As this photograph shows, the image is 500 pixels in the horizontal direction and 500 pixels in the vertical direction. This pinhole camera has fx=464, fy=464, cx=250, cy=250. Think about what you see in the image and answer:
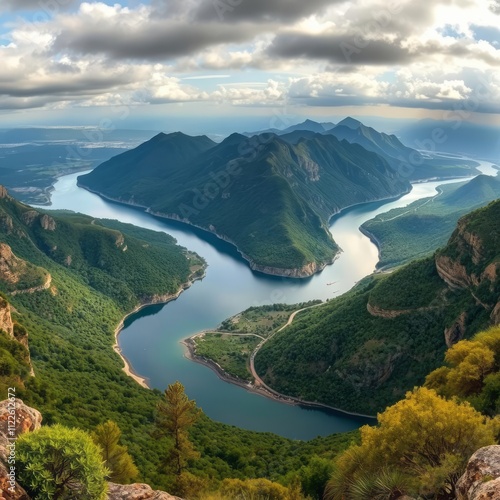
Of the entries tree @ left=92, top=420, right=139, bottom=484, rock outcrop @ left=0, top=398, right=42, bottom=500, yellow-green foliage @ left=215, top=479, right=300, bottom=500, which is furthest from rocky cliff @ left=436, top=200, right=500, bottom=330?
rock outcrop @ left=0, top=398, right=42, bottom=500

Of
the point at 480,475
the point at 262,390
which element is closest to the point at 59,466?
the point at 480,475

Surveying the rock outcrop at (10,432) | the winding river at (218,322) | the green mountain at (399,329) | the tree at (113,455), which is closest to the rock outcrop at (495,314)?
the green mountain at (399,329)

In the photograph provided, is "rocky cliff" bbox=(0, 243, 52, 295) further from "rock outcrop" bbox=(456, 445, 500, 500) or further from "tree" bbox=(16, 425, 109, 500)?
"rock outcrop" bbox=(456, 445, 500, 500)

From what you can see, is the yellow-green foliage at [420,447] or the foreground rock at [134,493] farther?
the foreground rock at [134,493]

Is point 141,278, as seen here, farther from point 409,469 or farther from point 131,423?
point 409,469

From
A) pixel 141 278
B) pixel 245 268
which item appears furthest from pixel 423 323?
pixel 245 268

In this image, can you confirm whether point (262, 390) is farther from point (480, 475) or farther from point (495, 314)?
point (480, 475)

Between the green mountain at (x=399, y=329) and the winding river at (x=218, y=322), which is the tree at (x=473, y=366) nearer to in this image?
the green mountain at (x=399, y=329)
